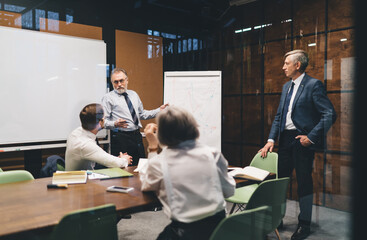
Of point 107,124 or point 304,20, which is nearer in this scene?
point 107,124

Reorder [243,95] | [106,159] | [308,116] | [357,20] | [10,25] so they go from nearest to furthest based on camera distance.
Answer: [357,20] < [106,159] < [308,116] < [10,25] < [243,95]

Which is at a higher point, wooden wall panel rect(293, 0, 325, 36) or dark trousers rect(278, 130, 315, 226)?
wooden wall panel rect(293, 0, 325, 36)

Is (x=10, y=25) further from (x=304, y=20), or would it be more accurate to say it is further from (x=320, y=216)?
(x=320, y=216)

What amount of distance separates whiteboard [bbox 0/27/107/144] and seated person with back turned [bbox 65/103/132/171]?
121 cm

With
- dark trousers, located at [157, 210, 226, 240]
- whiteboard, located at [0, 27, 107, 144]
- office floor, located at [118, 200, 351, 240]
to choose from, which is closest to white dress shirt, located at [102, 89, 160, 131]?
whiteboard, located at [0, 27, 107, 144]

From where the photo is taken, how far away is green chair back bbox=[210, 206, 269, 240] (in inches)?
53.3

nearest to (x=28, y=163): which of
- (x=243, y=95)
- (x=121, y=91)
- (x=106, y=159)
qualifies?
(x=121, y=91)

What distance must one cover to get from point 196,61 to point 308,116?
2170mm

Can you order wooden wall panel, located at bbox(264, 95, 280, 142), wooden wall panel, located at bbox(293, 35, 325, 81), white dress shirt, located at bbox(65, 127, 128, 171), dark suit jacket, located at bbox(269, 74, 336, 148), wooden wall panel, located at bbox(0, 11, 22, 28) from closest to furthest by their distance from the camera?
white dress shirt, located at bbox(65, 127, 128, 171) → dark suit jacket, located at bbox(269, 74, 336, 148) → wooden wall panel, located at bbox(0, 11, 22, 28) → wooden wall panel, located at bbox(293, 35, 325, 81) → wooden wall panel, located at bbox(264, 95, 280, 142)

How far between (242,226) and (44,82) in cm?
318

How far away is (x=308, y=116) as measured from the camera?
10.2ft

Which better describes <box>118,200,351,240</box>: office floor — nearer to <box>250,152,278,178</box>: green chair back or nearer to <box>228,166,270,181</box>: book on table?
<box>250,152,278,178</box>: green chair back

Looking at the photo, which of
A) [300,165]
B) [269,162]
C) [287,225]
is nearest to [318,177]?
[300,165]

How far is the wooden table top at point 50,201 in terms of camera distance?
1.40m
